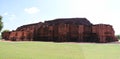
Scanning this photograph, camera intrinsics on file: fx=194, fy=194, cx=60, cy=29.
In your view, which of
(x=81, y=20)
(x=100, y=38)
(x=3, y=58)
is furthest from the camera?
(x=81, y=20)

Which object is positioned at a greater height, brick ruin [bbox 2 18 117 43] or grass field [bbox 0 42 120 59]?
brick ruin [bbox 2 18 117 43]

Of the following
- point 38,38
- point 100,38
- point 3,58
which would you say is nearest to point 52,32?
point 38,38

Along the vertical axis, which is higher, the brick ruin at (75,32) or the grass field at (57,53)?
the brick ruin at (75,32)

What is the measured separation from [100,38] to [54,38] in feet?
25.8

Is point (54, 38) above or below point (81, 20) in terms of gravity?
below

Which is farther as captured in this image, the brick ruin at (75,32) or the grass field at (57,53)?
the brick ruin at (75,32)

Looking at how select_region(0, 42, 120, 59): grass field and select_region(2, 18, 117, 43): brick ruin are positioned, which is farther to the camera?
select_region(2, 18, 117, 43): brick ruin

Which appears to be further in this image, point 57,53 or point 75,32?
point 75,32

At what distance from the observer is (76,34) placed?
99.0ft

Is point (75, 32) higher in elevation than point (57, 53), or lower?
higher

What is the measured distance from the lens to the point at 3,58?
8.70 metres

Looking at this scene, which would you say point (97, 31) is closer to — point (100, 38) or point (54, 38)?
point (100, 38)

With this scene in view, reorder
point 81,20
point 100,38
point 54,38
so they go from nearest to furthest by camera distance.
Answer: point 100,38 < point 54,38 < point 81,20

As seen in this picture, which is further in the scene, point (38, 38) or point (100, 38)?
point (38, 38)
